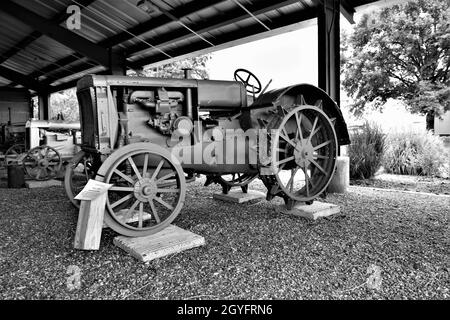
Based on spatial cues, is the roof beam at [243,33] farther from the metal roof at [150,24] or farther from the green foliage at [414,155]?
the green foliage at [414,155]

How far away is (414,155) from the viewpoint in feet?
22.6

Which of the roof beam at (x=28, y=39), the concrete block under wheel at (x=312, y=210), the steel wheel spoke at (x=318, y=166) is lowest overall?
the concrete block under wheel at (x=312, y=210)

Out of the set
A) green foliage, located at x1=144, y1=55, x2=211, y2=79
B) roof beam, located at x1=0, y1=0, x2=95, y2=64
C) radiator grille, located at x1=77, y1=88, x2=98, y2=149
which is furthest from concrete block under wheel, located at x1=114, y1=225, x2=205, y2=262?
green foliage, located at x1=144, y1=55, x2=211, y2=79

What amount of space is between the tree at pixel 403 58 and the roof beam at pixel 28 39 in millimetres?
10930

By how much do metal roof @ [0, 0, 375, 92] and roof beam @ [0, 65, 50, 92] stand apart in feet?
6.95

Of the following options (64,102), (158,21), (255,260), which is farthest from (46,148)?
(64,102)

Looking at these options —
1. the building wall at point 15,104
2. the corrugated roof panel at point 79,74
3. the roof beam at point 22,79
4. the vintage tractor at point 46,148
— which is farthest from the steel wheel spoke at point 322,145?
the building wall at point 15,104

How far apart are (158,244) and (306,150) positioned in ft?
6.07

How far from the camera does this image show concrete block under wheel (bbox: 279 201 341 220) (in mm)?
3453

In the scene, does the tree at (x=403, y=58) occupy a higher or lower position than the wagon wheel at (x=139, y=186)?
higher

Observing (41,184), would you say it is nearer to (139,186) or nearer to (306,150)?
(139,186)

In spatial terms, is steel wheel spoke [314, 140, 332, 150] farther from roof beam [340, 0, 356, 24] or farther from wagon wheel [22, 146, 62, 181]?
wagon wheel [22, 146, 62, 181]

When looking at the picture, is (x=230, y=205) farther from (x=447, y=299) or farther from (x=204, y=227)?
(x=447, y=299)

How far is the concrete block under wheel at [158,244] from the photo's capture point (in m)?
2.37
